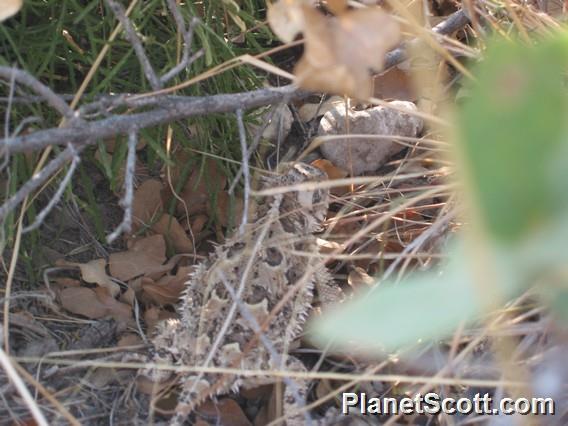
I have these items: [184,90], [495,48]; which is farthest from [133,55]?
[495,48]

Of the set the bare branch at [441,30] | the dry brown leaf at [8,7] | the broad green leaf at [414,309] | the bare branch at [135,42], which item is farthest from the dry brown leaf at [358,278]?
the broad green leaf at [414,309]

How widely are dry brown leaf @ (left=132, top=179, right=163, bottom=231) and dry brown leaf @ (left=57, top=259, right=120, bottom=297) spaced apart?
0.60 ft

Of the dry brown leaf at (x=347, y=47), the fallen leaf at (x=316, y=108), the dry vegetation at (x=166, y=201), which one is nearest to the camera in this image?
the dry brown leaf at (x=347, y=47)

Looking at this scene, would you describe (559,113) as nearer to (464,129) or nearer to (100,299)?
(464,129)

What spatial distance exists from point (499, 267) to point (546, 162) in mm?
113

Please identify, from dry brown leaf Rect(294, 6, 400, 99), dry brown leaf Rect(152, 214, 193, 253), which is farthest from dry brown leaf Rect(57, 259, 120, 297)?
dry brown leaf Rect(294, 6, 400, 99)

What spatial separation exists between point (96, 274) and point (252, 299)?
0.52m

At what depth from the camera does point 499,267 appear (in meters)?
0.74

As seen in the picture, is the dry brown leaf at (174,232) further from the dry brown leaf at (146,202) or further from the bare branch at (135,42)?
the bare branch at (135,42)

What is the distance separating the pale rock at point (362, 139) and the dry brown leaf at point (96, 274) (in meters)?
0.87

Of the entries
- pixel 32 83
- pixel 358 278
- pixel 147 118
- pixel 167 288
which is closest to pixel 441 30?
pixel 358 278

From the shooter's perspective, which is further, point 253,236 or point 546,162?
point 253,236

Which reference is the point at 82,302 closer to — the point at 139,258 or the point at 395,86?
the point at 139,258

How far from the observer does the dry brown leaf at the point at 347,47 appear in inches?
44.5
